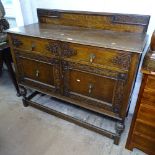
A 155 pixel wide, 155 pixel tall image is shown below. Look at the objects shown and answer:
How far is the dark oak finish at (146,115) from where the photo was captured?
981mm

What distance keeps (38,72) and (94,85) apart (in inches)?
22.0

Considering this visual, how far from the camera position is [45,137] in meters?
1.56

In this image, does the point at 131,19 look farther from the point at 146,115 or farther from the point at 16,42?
the point at 16,42

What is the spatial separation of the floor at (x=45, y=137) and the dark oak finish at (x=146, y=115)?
160 millimetres

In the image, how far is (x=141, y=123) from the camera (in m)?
1.21

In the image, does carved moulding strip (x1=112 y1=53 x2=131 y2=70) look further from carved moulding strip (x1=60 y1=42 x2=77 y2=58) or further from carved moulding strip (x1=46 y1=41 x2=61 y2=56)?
carved moulding strip (x1=46 y1=41 x2=61 y2=56)

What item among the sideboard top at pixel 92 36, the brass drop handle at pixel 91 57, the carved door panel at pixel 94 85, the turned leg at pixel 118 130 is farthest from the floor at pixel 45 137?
the sideboard top at pixel 92 36

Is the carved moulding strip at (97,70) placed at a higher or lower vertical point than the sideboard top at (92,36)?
lower

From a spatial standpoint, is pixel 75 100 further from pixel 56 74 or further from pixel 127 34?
pixel 127 34

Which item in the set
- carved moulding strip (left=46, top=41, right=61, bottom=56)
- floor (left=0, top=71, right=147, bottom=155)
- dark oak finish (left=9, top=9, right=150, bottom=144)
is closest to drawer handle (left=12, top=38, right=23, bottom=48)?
dark oak finish (left=9, top=9, right=150, bottom=144)

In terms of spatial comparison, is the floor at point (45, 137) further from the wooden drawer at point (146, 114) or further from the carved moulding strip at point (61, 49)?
the carved moulding strip at point (61, 49)

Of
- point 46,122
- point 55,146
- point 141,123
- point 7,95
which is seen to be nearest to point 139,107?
point 141,123

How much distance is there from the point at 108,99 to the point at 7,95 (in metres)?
1.44

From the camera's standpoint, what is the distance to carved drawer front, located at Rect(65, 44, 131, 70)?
1.07 meters
